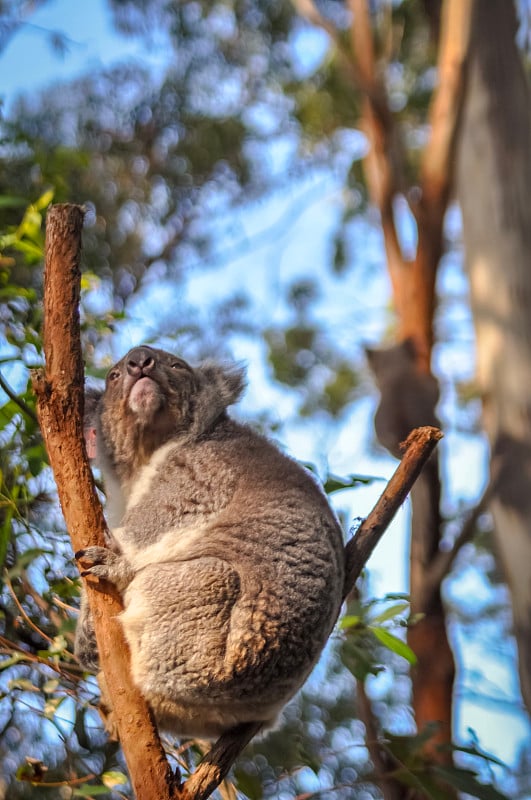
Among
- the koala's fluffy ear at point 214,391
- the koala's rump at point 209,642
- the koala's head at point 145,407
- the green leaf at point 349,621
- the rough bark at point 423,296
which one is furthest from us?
the rough bark at point 423,296

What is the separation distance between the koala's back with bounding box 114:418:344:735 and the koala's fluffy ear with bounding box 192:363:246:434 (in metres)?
A: 0.31

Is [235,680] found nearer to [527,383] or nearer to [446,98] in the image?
[527,383]

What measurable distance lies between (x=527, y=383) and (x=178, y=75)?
416 cm

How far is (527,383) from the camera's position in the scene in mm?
5016

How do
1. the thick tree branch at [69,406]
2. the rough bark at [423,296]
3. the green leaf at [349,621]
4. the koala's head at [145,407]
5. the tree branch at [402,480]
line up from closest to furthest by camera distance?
the thick tree branch at [69,406] → the tree branch at [402,480] → the green leaf at [349,621] → the koala's head at [145,407] → the rough bark at [423,296]

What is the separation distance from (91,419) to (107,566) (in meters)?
0.89

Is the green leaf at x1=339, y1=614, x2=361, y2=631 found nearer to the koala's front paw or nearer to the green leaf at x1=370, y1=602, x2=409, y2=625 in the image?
the green leaf at x1=370, y1=602, x2=409, y2=625

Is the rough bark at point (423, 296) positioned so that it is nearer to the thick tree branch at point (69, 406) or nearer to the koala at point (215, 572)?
the koala at point (215, 572)

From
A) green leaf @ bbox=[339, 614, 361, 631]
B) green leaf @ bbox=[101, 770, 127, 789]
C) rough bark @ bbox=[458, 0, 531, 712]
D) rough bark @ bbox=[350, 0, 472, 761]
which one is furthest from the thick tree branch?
rough bark @ bbox=[458, 0, 531, 712]

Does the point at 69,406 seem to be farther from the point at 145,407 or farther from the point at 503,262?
the point at 503,262

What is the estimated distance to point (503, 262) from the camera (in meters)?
5.21

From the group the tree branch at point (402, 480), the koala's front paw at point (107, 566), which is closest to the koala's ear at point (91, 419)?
the koala's front paw at point (107, 566)

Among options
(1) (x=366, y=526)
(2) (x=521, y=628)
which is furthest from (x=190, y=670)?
(2) (x=521, y=628)

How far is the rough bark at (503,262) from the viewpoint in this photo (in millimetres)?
4883
